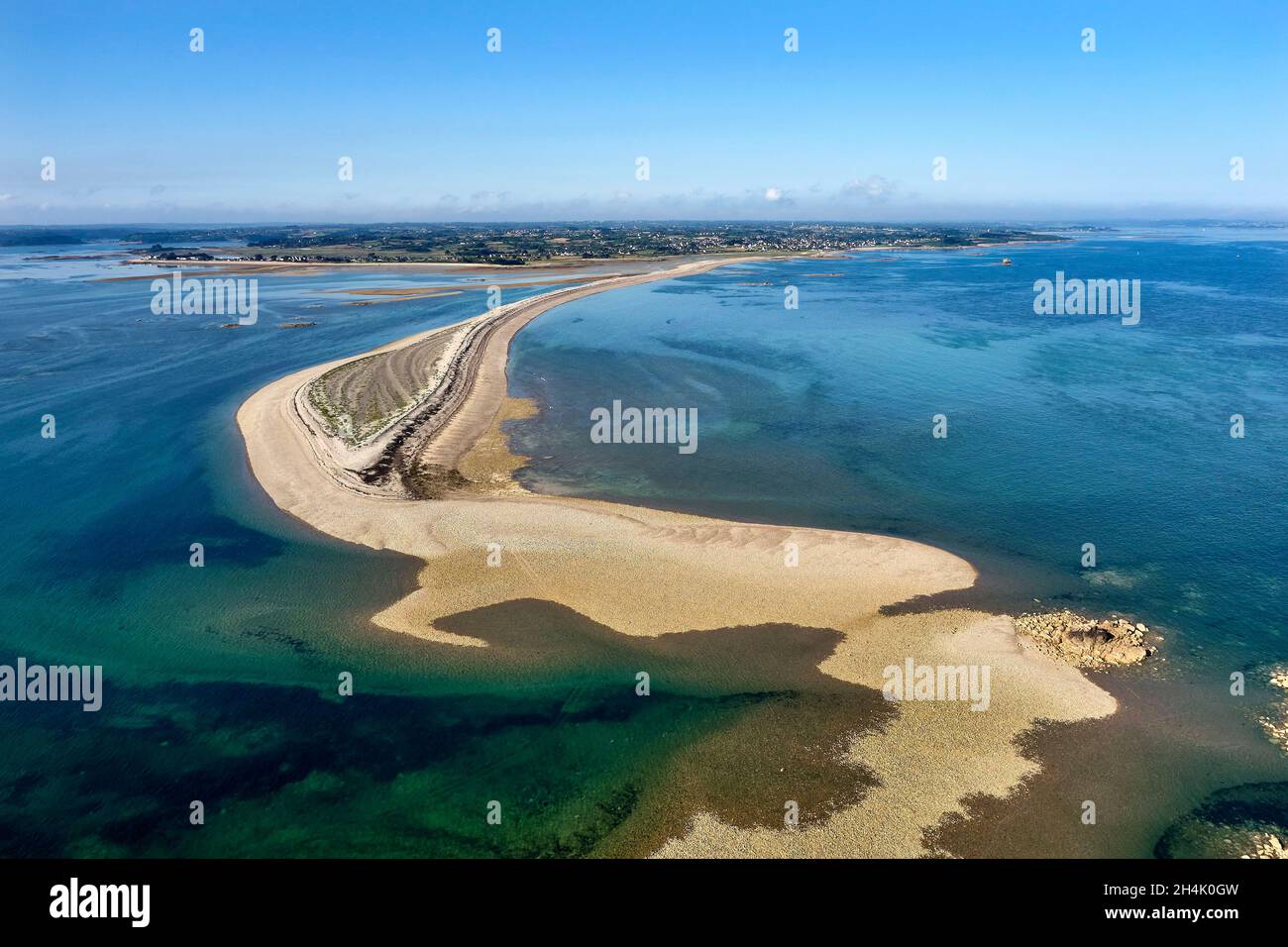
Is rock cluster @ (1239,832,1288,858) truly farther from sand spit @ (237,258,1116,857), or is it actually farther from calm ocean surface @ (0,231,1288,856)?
calm ocean surface @ (0,231,1288,856)

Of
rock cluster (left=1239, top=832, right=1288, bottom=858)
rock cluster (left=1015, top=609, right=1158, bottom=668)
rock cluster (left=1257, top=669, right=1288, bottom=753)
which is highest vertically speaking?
rock cluster (left=1015, top=609, right=1158, bottom=668)

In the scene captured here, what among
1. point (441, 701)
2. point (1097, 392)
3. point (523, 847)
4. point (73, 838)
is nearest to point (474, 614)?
point (441, 701)

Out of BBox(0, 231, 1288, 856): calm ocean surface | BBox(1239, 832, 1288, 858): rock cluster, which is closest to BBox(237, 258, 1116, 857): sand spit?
BBox(0, 231, 1288, 856): calm ocean surface

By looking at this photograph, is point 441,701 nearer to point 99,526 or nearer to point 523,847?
point 523,847

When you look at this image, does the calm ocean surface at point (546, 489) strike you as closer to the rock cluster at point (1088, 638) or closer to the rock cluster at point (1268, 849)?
the rock cluster at point (1088, 638)

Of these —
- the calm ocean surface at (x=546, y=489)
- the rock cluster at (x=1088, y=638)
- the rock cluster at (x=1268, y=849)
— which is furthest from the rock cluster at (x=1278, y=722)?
the rock cluster at (x=1268, y=849)

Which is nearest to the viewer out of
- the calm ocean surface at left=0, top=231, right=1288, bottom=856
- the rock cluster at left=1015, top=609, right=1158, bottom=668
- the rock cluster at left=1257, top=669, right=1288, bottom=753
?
the calm ocean surface at left=0, top=231, right=1288, bottom=856
